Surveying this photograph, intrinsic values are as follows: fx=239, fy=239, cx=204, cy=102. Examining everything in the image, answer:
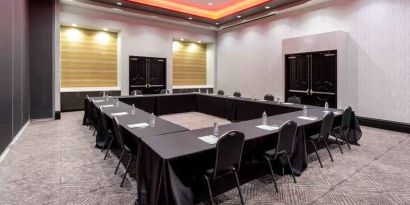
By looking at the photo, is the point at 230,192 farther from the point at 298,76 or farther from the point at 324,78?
the point at 298,76

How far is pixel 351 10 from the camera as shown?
6.46 m

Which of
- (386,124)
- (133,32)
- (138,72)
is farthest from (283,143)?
(133,32)

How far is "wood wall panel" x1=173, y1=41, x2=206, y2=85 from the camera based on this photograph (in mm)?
10938

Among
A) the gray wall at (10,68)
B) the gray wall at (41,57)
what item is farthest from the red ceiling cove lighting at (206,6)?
the gray wall at (10,68)

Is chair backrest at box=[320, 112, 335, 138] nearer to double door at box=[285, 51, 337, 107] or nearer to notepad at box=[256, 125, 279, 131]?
notepad at box=[256, 125, 279, 131]

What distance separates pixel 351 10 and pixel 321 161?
4.94 meters

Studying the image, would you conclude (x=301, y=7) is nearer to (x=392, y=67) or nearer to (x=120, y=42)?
(x=392, y=67)

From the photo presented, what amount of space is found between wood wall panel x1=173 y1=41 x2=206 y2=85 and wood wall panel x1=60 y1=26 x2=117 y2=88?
9.10 ft

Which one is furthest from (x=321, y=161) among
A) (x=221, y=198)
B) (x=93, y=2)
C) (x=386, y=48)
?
(x=93, y=2)

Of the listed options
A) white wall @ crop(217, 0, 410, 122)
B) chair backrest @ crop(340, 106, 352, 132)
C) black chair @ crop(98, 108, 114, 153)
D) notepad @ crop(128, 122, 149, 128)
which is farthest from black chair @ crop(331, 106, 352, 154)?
black chair @ crop(98, 108, 114, 153)

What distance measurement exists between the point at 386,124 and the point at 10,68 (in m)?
8.07

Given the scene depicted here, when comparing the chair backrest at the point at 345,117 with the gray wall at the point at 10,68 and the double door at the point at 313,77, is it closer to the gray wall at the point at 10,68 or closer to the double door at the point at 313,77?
the double door at the point at 313,77

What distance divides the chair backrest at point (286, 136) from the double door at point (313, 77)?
466 centimetres

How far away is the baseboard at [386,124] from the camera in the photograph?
549 centimetres
